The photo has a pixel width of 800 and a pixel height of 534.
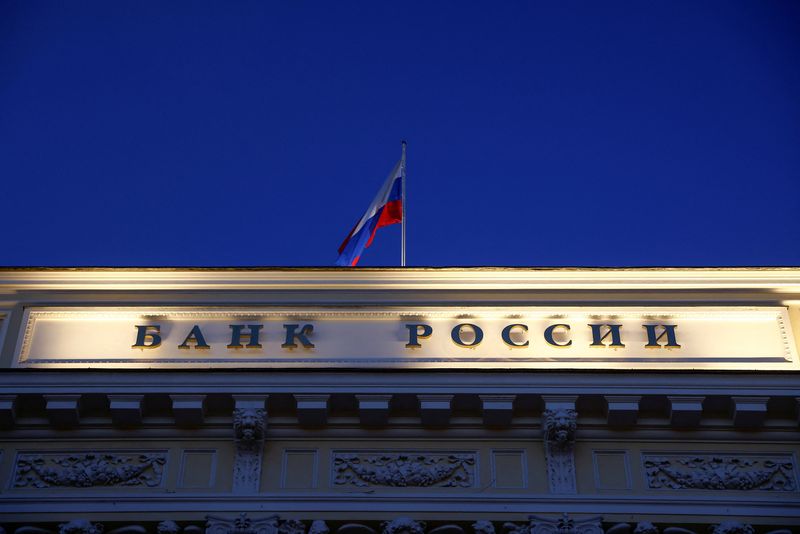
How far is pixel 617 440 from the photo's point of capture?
68.3 ft

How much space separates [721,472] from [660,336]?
2638 mm

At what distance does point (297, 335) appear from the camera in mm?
22391

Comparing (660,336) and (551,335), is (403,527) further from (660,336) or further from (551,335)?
(660,336)

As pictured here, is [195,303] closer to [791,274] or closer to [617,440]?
[617,440]

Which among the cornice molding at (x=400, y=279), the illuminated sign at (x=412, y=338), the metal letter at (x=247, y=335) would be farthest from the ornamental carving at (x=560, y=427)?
the metal letter at (x=247, y=335)

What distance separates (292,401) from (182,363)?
2124mm

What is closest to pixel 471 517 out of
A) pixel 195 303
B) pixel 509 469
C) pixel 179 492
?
pixel 509 469

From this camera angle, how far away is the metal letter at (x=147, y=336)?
2222cm

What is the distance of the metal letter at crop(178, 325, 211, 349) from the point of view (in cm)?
2223

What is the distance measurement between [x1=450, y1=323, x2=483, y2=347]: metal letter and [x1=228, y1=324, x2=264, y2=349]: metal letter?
115 inches

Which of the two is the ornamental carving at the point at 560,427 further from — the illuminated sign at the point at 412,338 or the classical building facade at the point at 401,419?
the illuminated sign at the point at 412,338

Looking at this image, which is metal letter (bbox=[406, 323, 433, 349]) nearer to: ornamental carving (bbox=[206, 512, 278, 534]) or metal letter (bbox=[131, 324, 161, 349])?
ornamental carving (bbox=[206, 512, 278, 534])

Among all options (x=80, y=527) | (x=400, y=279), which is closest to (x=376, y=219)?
(x=400, y=279)

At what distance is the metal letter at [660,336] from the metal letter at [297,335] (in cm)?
505
